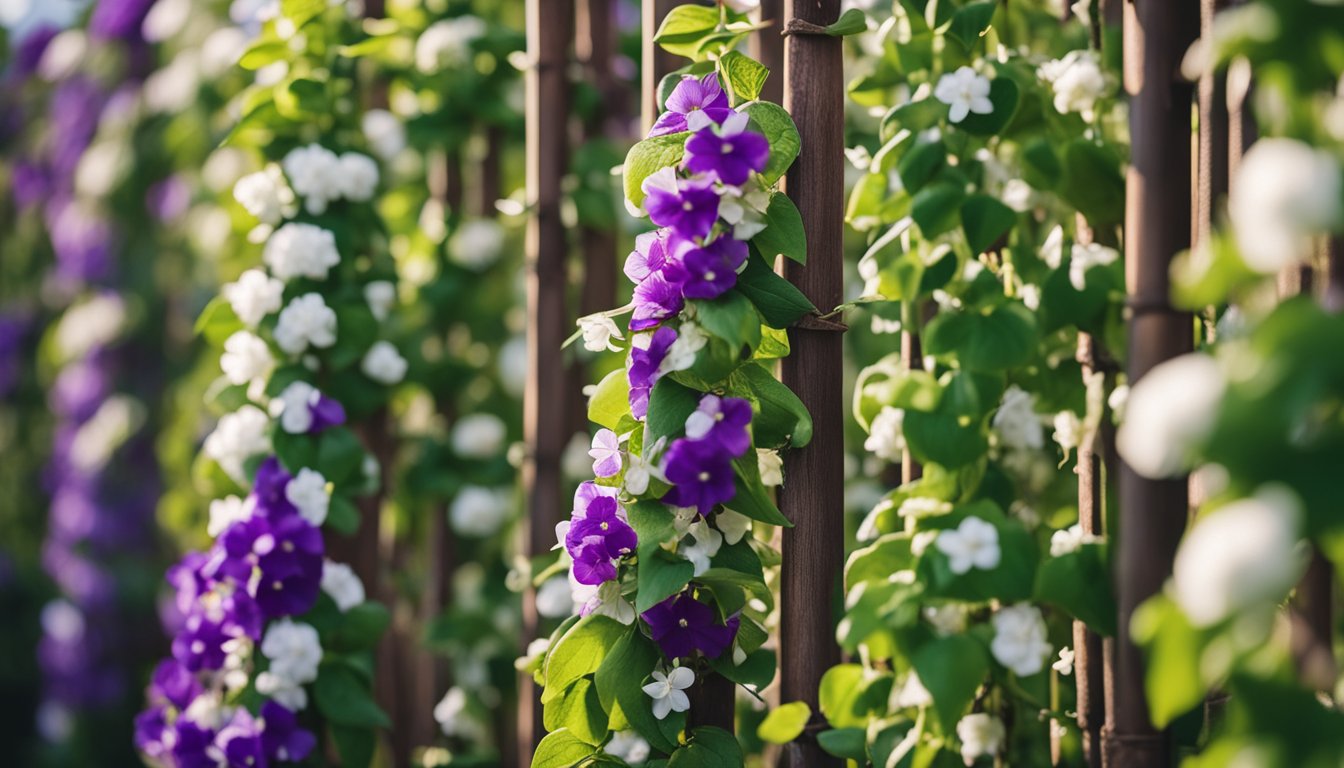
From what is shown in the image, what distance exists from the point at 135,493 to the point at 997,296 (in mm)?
2368

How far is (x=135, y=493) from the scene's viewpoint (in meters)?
2.85

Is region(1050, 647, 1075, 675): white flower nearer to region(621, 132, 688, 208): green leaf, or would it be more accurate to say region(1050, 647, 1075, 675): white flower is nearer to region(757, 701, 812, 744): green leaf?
region(757, 701, 812, 744): green leaf

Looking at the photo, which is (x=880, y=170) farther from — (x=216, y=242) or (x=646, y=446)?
(x=216, y=242)

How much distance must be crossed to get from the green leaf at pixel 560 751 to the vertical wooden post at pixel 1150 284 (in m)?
0.47

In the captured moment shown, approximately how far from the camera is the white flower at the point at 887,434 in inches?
47.4

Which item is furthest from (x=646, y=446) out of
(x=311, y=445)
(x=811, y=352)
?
(x=311, y=445)

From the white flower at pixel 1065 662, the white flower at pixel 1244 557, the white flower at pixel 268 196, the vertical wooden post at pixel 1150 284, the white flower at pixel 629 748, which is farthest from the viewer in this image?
the white flower at pixel 268 196

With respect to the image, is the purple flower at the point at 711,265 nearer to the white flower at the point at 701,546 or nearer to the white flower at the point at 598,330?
the white flower at the point at 598,330

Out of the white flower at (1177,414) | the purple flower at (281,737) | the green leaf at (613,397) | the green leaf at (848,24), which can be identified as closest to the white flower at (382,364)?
the purple flower at (281,737)

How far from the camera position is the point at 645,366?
3.30ft

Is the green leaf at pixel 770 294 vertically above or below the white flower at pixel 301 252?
below

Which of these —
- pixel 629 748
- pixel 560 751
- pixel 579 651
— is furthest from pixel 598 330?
pixel 629 748

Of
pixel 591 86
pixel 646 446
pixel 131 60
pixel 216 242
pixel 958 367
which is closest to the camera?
pixel 646 446

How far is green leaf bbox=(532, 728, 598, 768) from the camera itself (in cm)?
109
